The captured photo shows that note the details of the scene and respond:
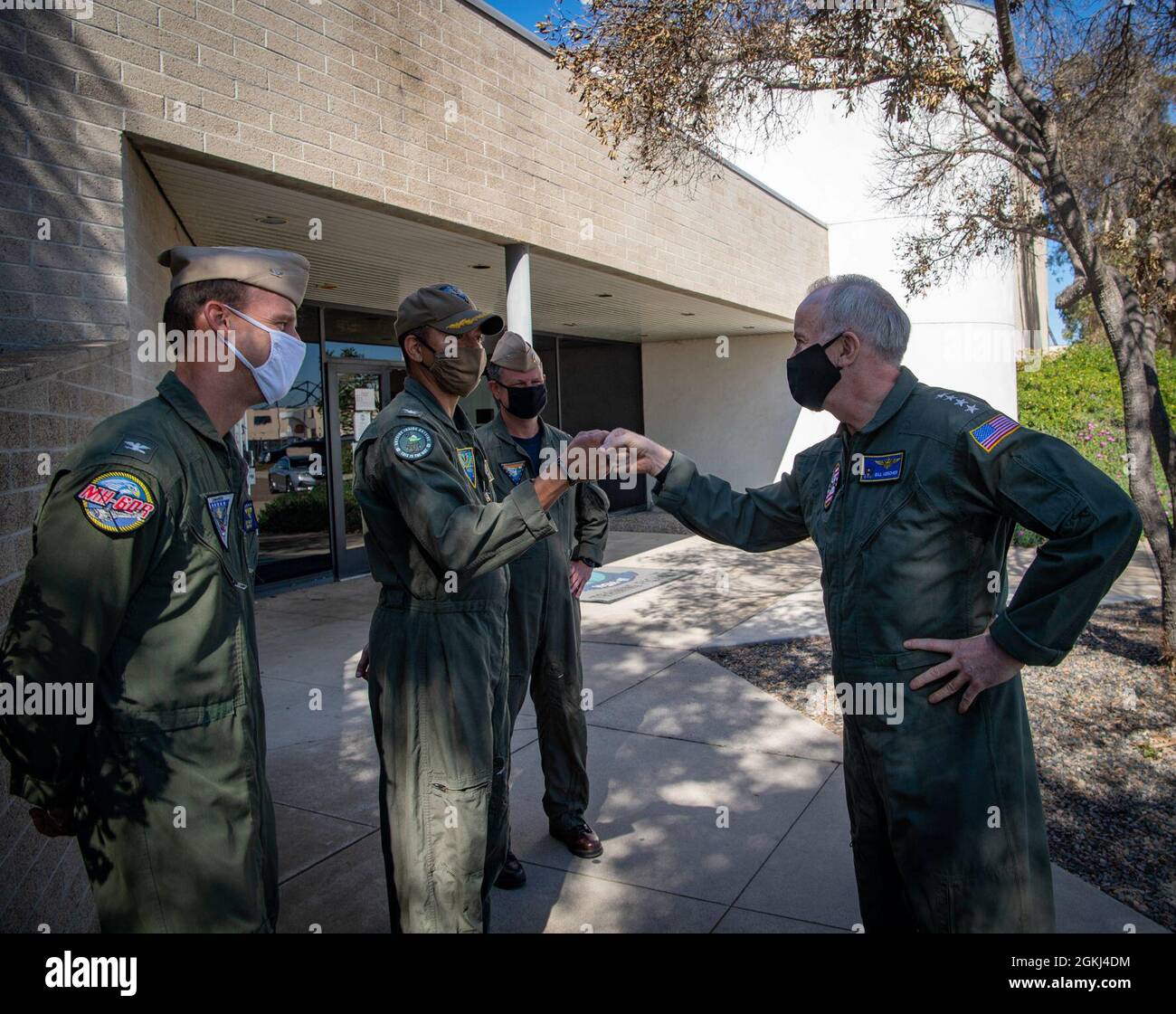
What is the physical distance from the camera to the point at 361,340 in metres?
11.1

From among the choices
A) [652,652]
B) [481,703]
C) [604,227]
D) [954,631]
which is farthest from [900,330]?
[604,227]

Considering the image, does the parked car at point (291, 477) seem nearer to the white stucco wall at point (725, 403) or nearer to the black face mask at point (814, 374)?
the white stucco wall at point (725, 403)

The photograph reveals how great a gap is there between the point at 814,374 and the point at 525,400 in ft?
5.91

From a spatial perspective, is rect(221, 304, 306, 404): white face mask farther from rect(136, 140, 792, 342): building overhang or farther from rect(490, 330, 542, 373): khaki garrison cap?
rect(136, 140, 792, 342): building overhang

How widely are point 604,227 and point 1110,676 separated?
589cm

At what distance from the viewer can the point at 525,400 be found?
13.1 ft

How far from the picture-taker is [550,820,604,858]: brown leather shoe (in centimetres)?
365

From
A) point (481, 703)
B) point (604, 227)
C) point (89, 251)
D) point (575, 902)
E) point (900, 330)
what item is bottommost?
point (575, 902)

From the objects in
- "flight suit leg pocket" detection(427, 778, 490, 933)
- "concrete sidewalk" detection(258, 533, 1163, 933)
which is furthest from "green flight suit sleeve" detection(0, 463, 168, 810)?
"concrete sidewalk" detection(258, 533, 1163, 933)

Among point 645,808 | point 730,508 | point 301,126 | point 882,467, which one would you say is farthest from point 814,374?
point 301,126

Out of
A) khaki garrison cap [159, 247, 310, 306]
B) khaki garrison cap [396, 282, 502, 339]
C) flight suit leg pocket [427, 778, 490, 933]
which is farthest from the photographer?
khaki garrison cap [396, 282, 502, 339]

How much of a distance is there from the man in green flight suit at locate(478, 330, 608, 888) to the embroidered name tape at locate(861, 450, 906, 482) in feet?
5.33
